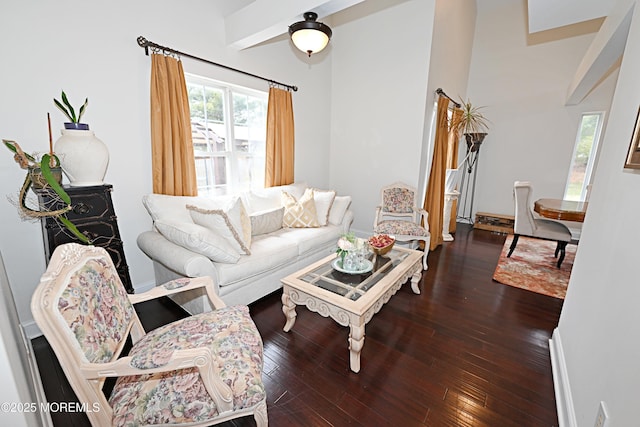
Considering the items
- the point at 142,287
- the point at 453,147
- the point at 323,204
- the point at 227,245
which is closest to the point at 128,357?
the point at 227,245

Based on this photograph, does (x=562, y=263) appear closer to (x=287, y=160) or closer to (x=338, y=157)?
(x=338, y=157)

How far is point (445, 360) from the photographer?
5.89 feet

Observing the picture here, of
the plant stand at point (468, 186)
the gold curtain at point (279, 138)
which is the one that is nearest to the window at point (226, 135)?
the gold curtain at point (279, 138)

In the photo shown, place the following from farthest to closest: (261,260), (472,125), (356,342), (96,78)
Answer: (472,125) < (261,260) < (96,78) < (356,342)

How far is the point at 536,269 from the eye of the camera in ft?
10.6

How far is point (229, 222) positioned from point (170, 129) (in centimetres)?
108

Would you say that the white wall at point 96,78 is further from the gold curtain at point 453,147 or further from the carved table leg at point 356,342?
the gold curtain at point 453,147

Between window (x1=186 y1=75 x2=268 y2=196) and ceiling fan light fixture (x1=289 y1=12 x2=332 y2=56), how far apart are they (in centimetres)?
118

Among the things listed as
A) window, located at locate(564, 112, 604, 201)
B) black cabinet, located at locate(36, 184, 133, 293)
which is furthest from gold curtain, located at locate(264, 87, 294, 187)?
window, located at locate(564, 112, 604, 201)

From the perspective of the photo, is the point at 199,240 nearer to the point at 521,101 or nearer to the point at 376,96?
the point at 376,96

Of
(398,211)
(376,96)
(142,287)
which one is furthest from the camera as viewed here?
(376,96)

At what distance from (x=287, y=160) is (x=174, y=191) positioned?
5.20 ft

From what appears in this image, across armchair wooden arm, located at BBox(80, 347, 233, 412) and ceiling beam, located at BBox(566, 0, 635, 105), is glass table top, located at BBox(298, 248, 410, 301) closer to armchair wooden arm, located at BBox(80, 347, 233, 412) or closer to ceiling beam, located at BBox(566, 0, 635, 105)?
armchair wooden arm, located at BBox(80, 347, 233, 412)

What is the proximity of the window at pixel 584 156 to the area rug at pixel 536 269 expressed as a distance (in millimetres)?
1140
